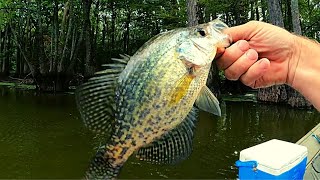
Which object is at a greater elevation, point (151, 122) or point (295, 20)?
point (295, 20)

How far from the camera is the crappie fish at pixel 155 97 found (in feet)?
6.03

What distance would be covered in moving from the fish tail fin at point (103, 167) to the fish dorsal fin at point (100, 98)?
13 cm

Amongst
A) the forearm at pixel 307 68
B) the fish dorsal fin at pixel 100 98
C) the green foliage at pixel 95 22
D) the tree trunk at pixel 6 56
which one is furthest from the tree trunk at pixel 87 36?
the fish dorsal fin at pixel 100 98

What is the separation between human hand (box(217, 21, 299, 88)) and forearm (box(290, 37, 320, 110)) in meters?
0.03

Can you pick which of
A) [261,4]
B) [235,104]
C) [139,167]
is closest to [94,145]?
[139,167]

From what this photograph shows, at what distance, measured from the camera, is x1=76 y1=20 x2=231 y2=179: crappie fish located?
1.84 m

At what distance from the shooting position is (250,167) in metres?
3.60

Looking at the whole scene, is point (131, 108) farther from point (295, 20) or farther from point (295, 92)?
point (295, 20)

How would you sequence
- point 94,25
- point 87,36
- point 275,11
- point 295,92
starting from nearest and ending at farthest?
1. point 295,92
2. point 275,11
3. point 87,36
4. point 94,25

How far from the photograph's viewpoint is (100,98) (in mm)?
1936

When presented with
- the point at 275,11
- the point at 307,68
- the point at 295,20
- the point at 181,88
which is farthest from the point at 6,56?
the point at 181,88

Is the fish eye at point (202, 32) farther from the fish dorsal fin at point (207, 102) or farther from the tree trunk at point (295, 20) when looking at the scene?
the tree trunk at point (295, 20)

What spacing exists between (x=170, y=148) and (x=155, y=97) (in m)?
0.25

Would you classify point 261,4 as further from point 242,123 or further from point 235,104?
point 242,123
